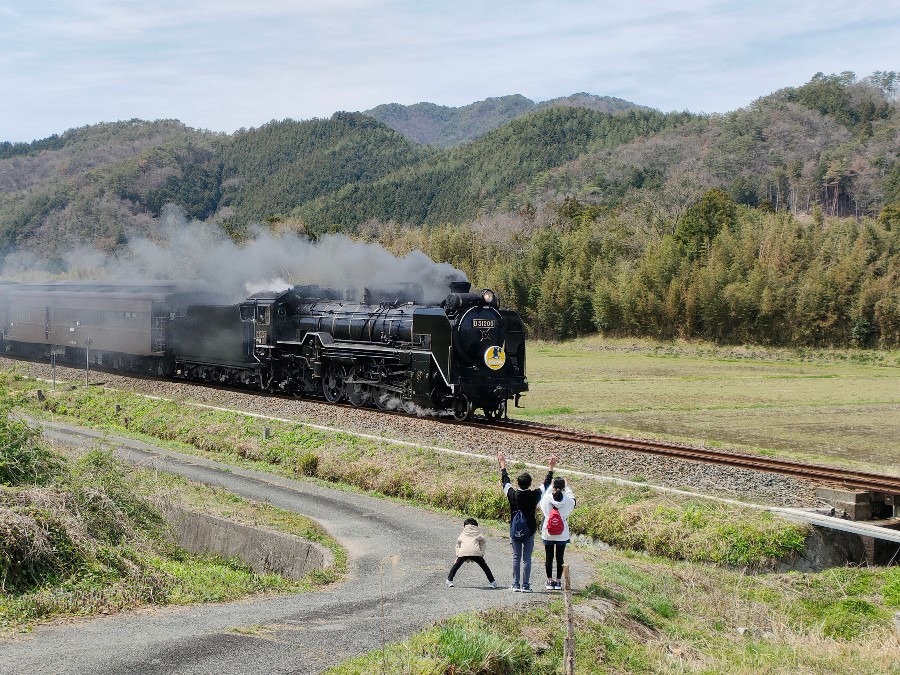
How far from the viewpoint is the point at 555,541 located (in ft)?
38.7

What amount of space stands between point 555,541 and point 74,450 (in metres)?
12.9

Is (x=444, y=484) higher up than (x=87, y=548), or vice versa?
(x=87, y=548)

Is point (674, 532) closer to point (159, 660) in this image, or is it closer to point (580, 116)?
point (159, 660)

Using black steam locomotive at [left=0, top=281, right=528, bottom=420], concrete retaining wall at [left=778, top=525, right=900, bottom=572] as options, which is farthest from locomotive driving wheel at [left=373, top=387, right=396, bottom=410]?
concrete retaining wall at [left=778, top=525, right=900, bottom=572]

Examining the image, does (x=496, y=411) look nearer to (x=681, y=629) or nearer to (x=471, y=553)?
(x=471, y=553)

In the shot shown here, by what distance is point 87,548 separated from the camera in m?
11.2

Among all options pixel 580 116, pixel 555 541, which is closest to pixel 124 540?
pixel 555 541

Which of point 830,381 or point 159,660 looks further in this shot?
point 830,381

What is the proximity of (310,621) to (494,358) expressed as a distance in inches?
611

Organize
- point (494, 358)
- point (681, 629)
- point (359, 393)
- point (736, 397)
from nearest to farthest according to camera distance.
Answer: point (681, 629), point (494, 358), point (359, 393), point (736, 397)

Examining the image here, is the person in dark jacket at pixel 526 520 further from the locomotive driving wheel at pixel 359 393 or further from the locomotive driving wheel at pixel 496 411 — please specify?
the locomotive driving wheel at pixel 359 393

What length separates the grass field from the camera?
91.7 ft

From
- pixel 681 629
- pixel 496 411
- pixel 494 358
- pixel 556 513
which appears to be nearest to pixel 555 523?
pixel 556 513

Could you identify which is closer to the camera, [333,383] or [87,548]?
[87,548]
